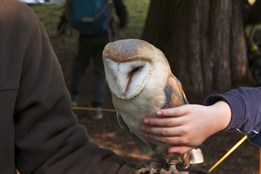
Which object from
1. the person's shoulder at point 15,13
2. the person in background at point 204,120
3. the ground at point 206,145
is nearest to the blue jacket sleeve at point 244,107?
the person in background at point 204,120

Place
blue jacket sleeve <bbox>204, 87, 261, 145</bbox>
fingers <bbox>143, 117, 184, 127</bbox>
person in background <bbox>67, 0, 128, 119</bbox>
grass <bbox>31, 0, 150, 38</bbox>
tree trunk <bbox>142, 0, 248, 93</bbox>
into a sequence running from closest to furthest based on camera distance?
fingers <bbox>143, 117, 184, 127</bbox> < blue jacket sleeve <bbox>204, 87, 261, 145</bbox> < person in background <bbox>67, 0, 128, 119</bbox> < tree trunk <bbox>142, 0, 248, 93</bbox> < grass <bbox>31, 0, 150, 38</bbox>

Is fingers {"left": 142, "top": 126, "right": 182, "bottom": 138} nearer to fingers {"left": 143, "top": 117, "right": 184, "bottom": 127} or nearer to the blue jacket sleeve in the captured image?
fingers {"left": 143, "top": 117, "right": 184, "bottom": 127}

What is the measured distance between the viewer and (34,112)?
1279 millimetres

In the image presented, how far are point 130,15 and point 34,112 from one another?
29.2 ft

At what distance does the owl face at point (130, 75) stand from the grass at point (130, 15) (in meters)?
6.48

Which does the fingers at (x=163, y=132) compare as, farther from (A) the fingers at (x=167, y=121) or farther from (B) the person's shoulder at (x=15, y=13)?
(B) the person's shoulder at (x=15, y=13)

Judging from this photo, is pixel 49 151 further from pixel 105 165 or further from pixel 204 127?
pixel 204 127

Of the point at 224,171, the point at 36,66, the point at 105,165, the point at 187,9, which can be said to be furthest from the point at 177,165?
the point at 187,9

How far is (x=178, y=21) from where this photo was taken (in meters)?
4.92

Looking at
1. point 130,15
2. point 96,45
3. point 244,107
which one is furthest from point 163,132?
point 130,15

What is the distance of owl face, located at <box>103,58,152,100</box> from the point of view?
1059 mm

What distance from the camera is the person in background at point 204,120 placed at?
1035mm

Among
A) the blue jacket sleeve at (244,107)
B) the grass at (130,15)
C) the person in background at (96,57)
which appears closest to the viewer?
the blue jacket sleeve at (244,107)

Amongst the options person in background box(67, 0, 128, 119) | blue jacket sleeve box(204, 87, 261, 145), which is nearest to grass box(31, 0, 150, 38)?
person in background box(67, 0, 128, 119)
